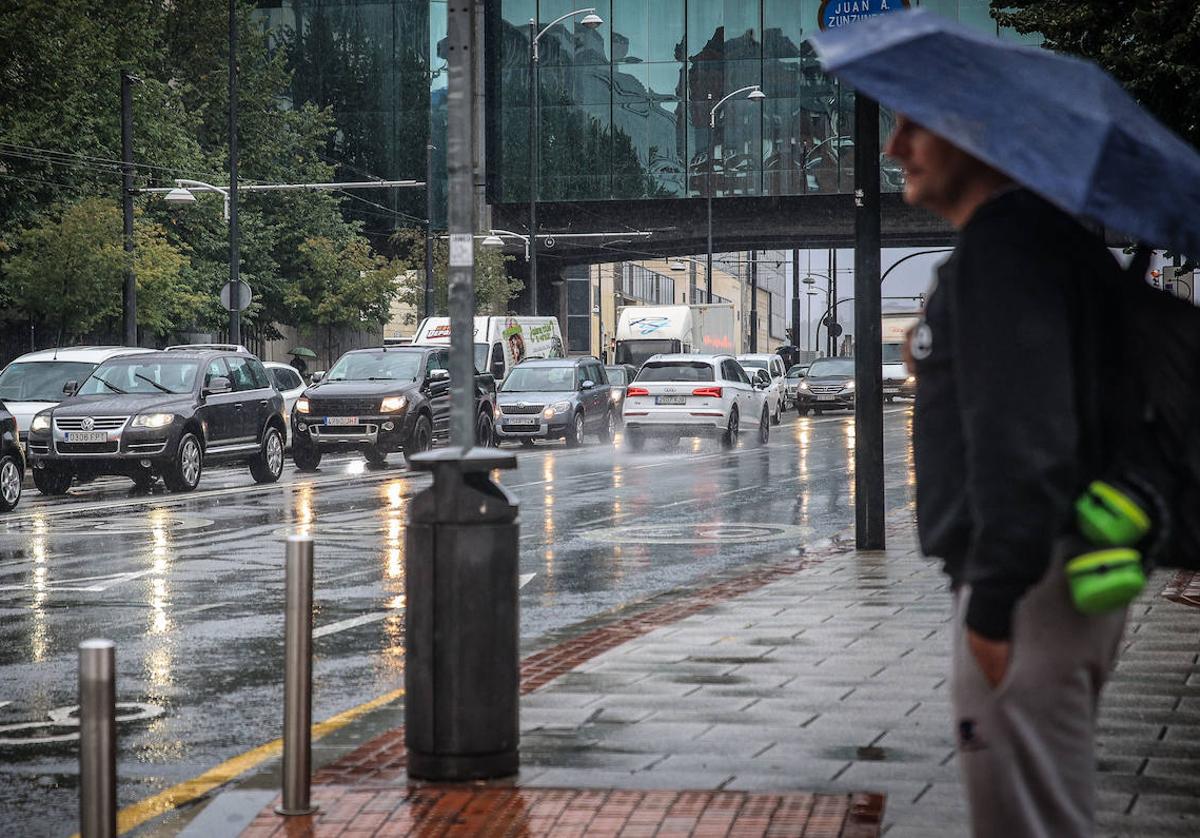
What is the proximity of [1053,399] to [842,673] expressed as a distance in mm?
5073

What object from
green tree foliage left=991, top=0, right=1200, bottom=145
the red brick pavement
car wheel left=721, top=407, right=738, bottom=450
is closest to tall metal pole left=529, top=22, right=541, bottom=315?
car wheel left=721, top=407, right=738, bottom=450

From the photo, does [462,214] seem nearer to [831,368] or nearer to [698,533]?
[698,533]

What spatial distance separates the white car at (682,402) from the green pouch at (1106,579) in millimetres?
29798

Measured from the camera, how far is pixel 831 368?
5428cm

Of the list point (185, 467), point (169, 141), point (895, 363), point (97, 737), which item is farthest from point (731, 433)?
point (895, 363)

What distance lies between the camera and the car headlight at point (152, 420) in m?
22.9

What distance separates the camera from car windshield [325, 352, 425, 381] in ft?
96.1

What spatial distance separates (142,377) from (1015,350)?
73.5ft

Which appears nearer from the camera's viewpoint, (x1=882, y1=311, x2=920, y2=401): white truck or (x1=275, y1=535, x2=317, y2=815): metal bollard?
(x1=275, y1=535, x2=317, y2=815): metal bollard

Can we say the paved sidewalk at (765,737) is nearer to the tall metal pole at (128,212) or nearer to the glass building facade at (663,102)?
the tall metal pole at (128,212)

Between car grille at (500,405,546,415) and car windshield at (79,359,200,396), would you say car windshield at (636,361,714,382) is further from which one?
car windshield at (79,359,200,396)

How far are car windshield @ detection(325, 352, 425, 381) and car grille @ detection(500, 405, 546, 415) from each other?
467cm

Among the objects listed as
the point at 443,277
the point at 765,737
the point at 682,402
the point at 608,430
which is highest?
the point at 443,277

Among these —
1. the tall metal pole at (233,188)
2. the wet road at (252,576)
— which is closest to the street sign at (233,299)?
the tall metal pole at (233,188)
